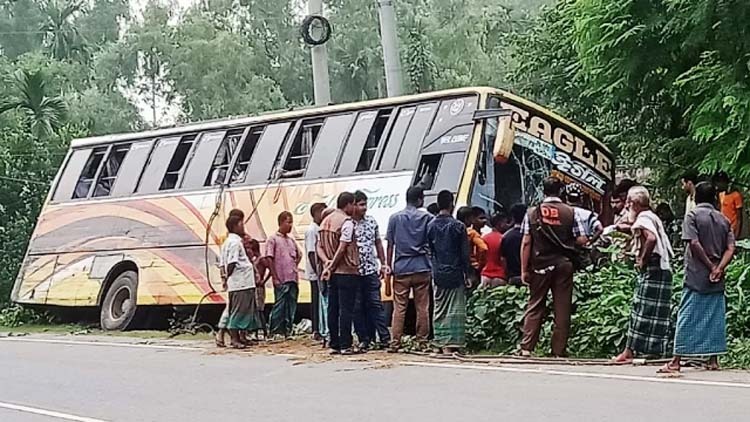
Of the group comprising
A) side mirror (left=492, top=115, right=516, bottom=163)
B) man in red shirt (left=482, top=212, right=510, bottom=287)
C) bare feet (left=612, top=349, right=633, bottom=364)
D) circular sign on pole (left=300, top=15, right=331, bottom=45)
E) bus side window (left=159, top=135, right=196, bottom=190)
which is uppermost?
circular sign on pole (left=300, top=15, right=331, bottom=45)

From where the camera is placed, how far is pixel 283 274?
49.1 feet

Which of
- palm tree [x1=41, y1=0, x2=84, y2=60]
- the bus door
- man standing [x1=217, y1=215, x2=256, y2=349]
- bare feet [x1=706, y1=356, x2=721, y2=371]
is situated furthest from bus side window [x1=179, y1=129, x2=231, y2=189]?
palm tree [x1=41, y1=0, x2=84, y2=60]

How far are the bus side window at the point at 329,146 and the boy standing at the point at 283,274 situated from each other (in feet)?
4.43

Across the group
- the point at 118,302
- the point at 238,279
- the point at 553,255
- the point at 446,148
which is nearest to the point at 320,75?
the point at 118,302

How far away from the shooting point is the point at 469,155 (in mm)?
14469

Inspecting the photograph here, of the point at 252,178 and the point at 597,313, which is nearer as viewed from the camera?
the point at 597,313

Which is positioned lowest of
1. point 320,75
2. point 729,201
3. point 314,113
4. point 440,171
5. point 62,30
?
point 729,201

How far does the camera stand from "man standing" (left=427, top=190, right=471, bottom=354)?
12.3 m

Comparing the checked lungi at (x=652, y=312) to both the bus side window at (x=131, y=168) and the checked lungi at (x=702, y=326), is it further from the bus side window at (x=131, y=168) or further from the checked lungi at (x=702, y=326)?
the bus side window at (x=131, y=168)

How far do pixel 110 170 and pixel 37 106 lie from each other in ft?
29.1

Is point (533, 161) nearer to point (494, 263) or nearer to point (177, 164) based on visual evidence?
point (494, 263)

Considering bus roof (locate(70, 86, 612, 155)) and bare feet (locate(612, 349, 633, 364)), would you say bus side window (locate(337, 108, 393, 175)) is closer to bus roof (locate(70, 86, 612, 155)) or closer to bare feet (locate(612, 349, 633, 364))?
bus roof (locate(70, 86, 612, 155))

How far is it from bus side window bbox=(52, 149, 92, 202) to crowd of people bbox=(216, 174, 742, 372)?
251 inches

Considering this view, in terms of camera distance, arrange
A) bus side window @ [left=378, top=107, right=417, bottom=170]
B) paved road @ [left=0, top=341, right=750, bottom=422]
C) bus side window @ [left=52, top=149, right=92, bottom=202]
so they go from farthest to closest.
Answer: bus side window @ [left=52, top=149, right=92, bottom=202] < bus side window @ [left=378, top=107, right=417, bottom=170] < paved road @ [left=0, top=341, right=750, bottom=422]
